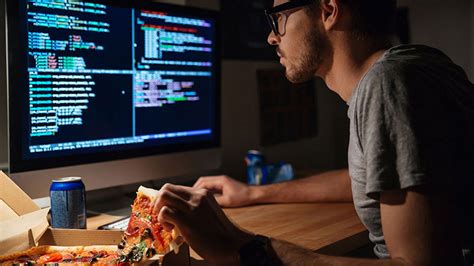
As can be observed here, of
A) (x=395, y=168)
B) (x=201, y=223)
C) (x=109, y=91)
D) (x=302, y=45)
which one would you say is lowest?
(x=201, y=223)

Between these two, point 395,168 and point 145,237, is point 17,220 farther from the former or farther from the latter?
point 395,168

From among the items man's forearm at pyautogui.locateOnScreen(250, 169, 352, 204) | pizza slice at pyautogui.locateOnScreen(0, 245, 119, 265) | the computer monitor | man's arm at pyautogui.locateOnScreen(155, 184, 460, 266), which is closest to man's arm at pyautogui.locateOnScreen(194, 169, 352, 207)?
man's forearm at pyautogui.locateOnScreen(250, 169, 352, 204)

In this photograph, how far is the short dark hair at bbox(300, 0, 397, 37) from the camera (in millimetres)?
1279

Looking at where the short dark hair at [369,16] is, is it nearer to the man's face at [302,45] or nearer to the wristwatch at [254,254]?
the man's face at [302,45]

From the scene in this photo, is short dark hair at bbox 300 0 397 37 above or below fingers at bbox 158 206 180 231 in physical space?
above

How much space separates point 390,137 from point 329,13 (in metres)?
0.42

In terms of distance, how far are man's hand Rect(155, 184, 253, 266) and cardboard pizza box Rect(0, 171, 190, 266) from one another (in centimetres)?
4

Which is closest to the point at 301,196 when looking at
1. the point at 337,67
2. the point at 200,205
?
the point at 337,67

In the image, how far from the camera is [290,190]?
1762 millimetres

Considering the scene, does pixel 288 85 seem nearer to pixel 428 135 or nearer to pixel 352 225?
pixel 352 225

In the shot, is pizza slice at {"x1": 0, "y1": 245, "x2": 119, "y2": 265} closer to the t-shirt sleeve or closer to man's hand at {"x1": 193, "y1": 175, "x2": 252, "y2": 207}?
the t-shirt sleeve

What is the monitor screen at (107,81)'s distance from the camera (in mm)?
1390

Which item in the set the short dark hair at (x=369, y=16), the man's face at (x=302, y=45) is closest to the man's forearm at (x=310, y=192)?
the man's face at (x=302, y=45)

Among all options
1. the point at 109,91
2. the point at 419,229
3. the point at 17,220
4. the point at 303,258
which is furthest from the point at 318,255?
the point at 109,91
